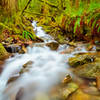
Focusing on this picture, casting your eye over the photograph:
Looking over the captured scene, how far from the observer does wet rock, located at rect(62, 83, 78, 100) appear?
Result: 166 centimetres

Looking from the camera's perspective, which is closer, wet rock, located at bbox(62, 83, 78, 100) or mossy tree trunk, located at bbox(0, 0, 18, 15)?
wet rock, located at bbox(62, 83, 78, 100)

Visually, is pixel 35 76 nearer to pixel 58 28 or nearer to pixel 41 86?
pixel 41 86

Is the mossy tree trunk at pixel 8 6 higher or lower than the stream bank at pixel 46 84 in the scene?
higher

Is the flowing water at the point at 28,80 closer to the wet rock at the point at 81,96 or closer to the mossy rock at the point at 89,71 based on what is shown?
the mossy rock at the point at 89,71

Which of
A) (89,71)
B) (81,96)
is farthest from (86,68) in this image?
(81,96)

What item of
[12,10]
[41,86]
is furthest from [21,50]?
[41,86]

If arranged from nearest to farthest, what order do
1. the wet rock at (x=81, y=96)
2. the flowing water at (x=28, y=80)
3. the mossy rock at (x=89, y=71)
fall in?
1. the wet rock at (x=81, y=96)
2. the flowing water at (x=28, y=80)
3. the mossy rock at (x=89, y=71)

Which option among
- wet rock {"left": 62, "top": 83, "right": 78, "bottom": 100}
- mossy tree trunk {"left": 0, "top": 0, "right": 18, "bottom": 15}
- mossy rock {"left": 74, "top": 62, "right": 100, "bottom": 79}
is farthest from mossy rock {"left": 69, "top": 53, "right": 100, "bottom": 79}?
mossy tree trunk {"left": 0, "top": 0, "right": 18, "bottom": 15}

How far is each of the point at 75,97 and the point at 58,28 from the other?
5388mm

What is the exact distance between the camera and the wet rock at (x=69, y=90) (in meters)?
1.66

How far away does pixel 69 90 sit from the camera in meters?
1.76

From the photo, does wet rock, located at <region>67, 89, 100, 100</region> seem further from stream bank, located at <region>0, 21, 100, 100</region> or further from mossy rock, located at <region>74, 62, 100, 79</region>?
mossy rock, located at <region>74, 62, 100, 79</region>

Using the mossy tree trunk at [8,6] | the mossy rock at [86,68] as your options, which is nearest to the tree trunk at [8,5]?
the mossy tree trunk at [8,6]

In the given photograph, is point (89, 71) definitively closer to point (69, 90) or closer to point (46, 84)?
point (69, 90)
